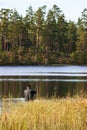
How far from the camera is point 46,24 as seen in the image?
140 metres

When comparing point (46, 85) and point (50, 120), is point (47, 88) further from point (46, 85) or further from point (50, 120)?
point (50, 120)

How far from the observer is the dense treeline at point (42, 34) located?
446 feet

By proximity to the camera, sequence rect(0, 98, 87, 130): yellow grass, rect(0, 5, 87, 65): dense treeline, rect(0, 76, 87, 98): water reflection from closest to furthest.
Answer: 1. rect(0, 98, 87, 130): yellow grass
2. rect(0, 76, 87, 98): water reflection
3. rect(0, 5, 87, 65): dense treeline

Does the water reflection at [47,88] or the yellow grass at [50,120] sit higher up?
the yellow grass at [50,120]

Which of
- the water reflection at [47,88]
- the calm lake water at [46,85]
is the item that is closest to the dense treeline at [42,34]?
the calm lake water at [46,85]

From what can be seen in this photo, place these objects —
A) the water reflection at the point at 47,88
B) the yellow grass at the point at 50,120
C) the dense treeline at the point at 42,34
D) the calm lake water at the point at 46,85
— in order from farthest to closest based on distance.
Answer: the dense treeline at the point at 42,34 → the calm lake water at the point at 46,85 → the water reflection at the point at 47,88 → the yellow grass at the point at 50,120

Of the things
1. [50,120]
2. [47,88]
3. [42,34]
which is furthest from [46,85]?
[42,34]

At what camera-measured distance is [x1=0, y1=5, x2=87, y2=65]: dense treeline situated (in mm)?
135875

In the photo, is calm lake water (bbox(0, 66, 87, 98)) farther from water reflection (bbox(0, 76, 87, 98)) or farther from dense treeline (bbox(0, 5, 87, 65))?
dense treeline (bbox(0, 5, 87, 65))

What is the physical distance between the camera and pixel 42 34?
456 feet

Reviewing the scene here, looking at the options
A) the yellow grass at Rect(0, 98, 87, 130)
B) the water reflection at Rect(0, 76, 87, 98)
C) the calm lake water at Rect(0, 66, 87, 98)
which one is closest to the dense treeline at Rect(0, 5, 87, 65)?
the calm lake water at Rect(0, 66, 87, 98)

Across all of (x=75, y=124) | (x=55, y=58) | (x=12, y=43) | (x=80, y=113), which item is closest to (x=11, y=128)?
(x=75, y=124)

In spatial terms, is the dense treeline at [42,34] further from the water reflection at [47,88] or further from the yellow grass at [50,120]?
the yellow grass at [50,120]

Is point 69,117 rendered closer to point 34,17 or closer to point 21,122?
point 21,122
